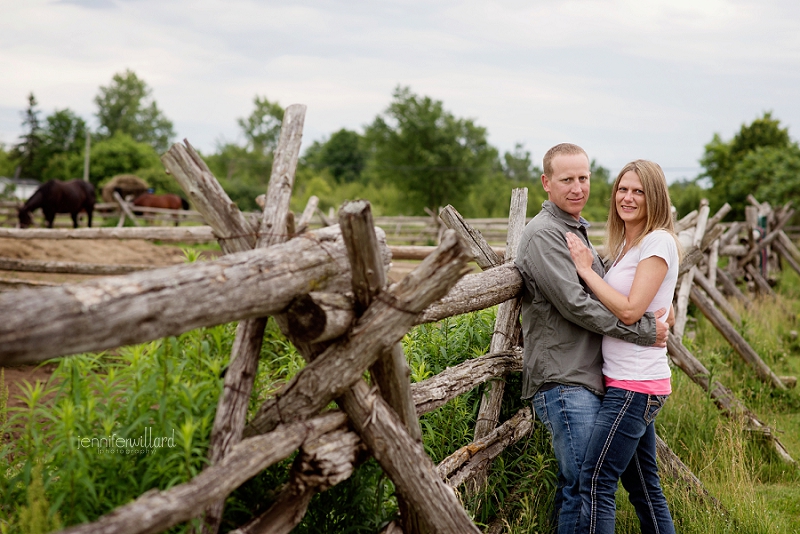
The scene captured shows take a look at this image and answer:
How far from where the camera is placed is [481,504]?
343 cm

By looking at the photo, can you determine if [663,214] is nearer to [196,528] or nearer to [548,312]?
[548,312]

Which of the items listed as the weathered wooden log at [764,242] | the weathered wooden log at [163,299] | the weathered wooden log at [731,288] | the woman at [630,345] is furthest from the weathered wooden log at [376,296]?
the weathered wooden log at [764,242]

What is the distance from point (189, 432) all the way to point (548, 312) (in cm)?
174

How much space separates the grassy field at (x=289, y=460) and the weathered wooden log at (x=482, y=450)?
13 centimetres

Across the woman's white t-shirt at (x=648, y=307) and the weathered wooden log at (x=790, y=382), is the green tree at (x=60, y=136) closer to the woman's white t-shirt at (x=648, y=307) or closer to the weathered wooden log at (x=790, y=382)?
the weathered wooden log at (x=790, y=382)

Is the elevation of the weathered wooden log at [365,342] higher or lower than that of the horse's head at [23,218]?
higher

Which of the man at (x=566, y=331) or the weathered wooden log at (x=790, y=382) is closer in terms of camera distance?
the man at (x=566, y=331)

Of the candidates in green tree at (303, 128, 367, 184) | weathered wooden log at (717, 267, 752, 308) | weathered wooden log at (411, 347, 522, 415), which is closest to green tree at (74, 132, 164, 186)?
green tree at (303, 128, 367, 184)

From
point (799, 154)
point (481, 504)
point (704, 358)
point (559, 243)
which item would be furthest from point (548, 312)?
point (799, 154)

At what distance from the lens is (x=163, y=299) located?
1.60 meters

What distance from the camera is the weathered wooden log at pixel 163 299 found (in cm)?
138

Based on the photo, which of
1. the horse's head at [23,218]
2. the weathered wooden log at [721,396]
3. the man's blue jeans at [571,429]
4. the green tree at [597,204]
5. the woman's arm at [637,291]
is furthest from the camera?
the green tree at [597,204]

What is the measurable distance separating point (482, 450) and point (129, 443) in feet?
6.49

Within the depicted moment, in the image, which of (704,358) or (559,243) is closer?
(559,243)
